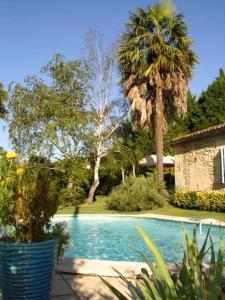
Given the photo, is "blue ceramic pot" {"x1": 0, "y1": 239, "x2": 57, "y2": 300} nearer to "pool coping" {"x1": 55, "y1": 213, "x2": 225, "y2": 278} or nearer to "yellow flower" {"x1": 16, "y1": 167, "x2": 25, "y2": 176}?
"yellow flower" {"x1": 16, "y1": 167, "x2": 25, "y2": 176}

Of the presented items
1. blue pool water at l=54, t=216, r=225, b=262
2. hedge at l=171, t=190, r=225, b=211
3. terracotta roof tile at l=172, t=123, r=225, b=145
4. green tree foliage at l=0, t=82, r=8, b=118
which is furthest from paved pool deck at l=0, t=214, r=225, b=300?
green tree foliage at l=0, t=82, r=8, b=118

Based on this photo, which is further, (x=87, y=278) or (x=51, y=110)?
(x=51, y=110)

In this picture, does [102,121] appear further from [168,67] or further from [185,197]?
[185,197]

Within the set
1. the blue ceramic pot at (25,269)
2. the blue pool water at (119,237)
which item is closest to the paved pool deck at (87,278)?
the blue ceramic pot at (25,269)

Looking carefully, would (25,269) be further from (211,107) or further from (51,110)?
(211,107)

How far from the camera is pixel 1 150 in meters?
4.35

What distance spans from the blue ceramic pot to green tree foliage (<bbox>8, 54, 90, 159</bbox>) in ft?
57.8

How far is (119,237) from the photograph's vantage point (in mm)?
11992

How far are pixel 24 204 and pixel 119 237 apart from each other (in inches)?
334

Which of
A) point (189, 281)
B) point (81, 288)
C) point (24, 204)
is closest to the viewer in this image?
point (189, 281)

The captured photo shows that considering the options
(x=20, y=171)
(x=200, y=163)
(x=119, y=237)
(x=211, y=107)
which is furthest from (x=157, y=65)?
(x=20, y=171)

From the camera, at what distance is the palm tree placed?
772 inches

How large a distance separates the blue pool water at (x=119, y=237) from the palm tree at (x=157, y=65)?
5.74 meters

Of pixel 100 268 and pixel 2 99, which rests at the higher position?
pixel 2 99
